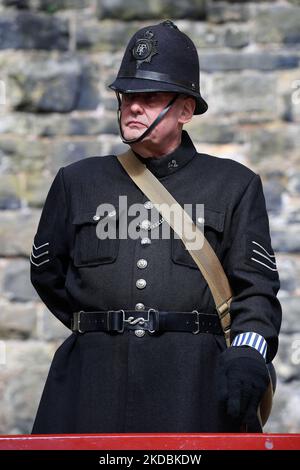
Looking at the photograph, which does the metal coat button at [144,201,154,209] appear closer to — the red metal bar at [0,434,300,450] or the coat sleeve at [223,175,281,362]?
the coat sleeve at [223,175,281,362]

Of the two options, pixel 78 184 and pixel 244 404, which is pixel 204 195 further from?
pixel 244 404

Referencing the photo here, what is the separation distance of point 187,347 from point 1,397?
2.57 metres

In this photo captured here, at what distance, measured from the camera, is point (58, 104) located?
6.32 meters

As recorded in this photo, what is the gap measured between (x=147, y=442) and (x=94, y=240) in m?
0.94

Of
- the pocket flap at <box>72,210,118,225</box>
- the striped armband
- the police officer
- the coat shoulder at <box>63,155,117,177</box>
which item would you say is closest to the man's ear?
the police officer

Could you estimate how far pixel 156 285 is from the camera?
379 centimetres

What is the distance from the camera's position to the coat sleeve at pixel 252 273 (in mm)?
3713

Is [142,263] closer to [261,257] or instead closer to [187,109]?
[261,257]

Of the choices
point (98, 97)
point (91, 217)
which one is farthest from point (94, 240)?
point (98, 97)

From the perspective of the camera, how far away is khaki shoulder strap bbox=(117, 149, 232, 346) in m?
3.78

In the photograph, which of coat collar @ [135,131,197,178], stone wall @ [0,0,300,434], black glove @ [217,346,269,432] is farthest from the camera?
stone wall @ [0,0,300,434]

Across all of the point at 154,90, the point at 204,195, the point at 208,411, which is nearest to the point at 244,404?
the point at 208,411

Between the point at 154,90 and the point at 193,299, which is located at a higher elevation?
the point at 154,90

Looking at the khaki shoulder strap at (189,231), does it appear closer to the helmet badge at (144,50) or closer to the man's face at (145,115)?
the man's face at (145,115)
